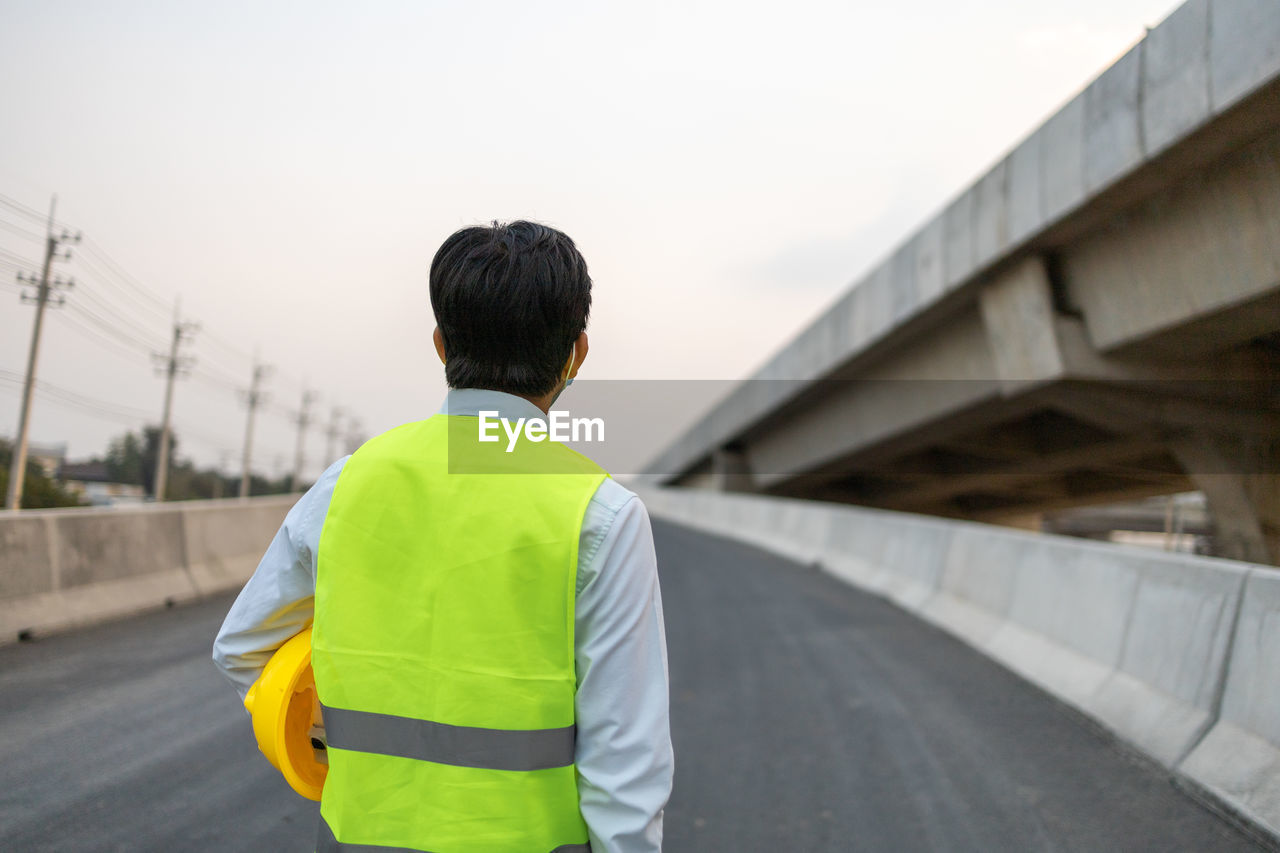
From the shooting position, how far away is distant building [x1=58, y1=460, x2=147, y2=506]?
4738cm

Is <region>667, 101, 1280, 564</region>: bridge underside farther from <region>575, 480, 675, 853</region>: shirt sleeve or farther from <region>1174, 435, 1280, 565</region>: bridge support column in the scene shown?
<region>575, 480, 675, 853</region>: shirt sleeve

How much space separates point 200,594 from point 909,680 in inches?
279

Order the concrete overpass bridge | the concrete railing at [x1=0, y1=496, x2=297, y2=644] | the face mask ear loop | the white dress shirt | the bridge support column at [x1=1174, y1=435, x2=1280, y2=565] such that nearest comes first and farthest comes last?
the white dress shirt → the face mask ear loop → the concrete railing at [x1=0, y1=496, x2=297, y2=644] → the concrete overpass bridge → the bridge support column at [x1=1174, y1=435, x2=1280, y2=565]

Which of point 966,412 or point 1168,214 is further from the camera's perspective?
point 966,412

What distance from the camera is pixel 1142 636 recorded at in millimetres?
6223

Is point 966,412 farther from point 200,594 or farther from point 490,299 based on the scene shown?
point 490,299

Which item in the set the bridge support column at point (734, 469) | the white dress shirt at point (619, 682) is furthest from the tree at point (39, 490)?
the white dress shirt at point (619, 682)

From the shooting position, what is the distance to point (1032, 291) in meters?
13.5

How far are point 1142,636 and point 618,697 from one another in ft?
18.5

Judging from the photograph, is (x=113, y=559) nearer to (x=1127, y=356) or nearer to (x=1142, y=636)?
Answer: (x=1142, y=636)

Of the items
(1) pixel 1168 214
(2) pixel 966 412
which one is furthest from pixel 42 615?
(2) pixel 966 412

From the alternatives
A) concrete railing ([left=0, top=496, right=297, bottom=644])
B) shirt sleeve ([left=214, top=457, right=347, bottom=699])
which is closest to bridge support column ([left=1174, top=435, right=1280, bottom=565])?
concrete railing ([left=0, top=496, right=297, bottom=644])

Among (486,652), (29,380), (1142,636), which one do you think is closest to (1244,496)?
(1142,636)

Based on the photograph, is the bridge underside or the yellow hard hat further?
the bridge underside
